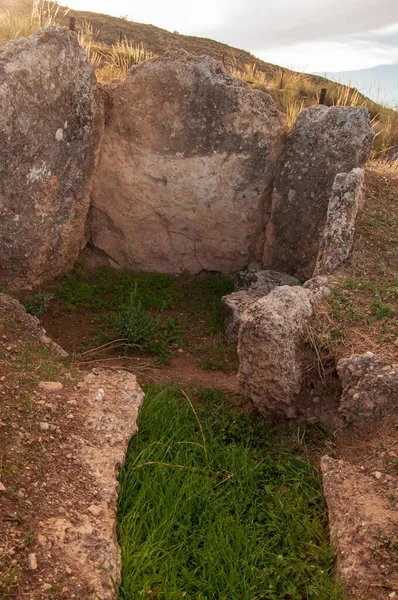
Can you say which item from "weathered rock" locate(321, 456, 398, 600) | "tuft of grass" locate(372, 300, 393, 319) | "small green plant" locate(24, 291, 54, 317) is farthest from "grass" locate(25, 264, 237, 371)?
"weathered rock" locate(321, 456, 398, 600)

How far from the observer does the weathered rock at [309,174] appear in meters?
7.57

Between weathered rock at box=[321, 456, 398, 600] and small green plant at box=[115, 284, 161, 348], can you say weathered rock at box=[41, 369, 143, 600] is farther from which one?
weathered rock at box=[321, 456, 398, 600]

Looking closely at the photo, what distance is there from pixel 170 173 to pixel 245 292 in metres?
1.63

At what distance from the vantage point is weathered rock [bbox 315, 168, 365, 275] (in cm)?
632

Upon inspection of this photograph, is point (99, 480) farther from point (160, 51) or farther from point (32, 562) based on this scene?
point (160, 51)

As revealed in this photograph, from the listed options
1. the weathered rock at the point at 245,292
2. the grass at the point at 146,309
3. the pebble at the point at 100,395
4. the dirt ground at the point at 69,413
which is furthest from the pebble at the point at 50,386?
the weathered rock at the point at 245,292

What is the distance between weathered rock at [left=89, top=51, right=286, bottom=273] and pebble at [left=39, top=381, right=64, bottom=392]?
3.44 m

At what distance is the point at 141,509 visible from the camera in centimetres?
408

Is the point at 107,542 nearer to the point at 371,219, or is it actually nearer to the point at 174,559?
the point at 174,559

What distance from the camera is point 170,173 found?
25.5ft

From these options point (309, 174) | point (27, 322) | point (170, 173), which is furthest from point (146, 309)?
point (309, 174)

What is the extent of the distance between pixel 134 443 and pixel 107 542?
3.45 ft

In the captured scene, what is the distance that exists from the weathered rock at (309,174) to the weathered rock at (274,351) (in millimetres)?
2978

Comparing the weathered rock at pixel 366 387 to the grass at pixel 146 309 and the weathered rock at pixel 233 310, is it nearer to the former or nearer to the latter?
the grass at pixel 146 309
